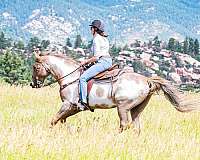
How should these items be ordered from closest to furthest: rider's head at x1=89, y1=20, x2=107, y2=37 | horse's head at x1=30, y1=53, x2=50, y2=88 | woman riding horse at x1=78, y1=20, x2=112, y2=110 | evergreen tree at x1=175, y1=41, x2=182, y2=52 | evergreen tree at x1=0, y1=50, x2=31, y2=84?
woman riding horse at x1=78, y1=20, x2=112, y2=110 < rider's head at x1=89, y1=20, x2=107, y2=37 < horse's head at x1=30, y1=53, x2=50, y2=88 < evergreen tree at x1=0, y1=50, x2=31, y2=84 < evergreen tree at x1=175, y1=41, x2=182, y2=52

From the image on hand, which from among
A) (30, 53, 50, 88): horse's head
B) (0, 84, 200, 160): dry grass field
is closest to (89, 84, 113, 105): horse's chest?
(0, 84, 200, 160): dry grass field

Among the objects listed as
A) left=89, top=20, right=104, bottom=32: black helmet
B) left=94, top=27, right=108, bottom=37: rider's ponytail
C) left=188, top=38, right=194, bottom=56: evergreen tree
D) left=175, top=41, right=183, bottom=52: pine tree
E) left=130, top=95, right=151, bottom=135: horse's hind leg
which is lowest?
left=175, top=41, right=183, bottom=52: pine tree

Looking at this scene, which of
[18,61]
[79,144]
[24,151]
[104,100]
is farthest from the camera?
[18,61]

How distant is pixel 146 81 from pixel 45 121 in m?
2.68

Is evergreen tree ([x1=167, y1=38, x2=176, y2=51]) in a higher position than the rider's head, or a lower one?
lower

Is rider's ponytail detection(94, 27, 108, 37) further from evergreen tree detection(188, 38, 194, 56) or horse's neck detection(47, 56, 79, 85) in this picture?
evergreen tree detection(188, 38, 194, 56)

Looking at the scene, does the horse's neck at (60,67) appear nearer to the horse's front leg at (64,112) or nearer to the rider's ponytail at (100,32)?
the horse's front leg at (64,112)

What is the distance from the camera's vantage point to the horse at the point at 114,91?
43.7ft

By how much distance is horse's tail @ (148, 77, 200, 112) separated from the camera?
1360 cm

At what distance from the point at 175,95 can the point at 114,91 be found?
1377mm

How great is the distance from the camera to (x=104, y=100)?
1341 cm

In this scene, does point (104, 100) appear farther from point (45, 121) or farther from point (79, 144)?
point (79, 144)

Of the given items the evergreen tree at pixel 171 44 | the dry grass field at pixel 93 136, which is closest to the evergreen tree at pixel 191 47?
the evergreen tree at pixel 171 44

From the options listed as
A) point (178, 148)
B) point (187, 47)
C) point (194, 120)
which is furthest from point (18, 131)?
point (187, 47)
